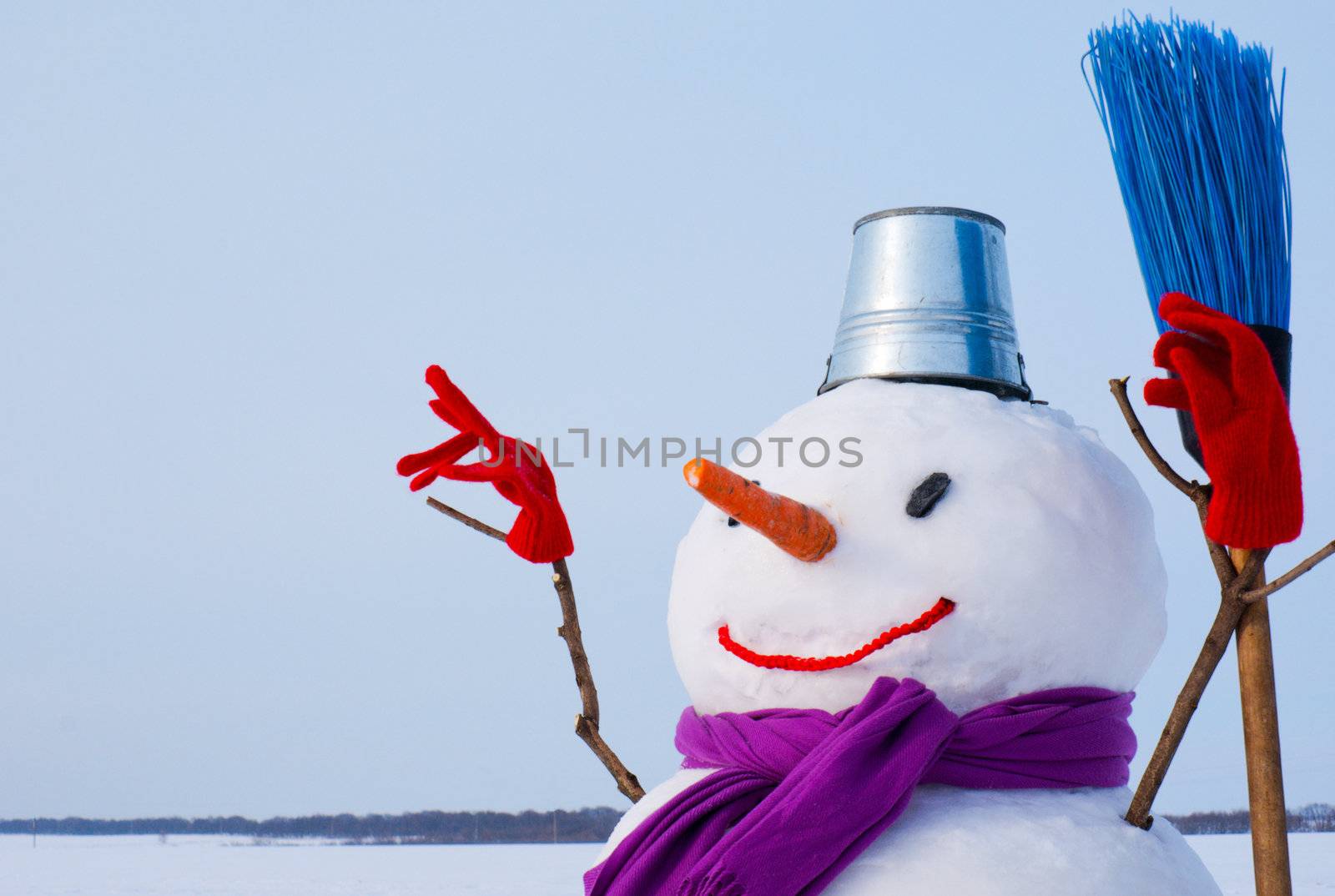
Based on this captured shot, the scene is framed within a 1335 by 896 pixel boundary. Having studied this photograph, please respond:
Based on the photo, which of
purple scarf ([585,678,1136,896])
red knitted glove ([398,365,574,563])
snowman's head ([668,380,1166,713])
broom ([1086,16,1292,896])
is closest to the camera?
purple scarf ([585,678,1136,896])

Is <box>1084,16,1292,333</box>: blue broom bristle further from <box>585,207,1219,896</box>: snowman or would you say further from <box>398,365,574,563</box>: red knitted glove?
<box>398,365,574,563</box>: red knitted glove

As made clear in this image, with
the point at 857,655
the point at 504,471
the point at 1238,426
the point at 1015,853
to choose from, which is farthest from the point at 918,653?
the point at 504,471

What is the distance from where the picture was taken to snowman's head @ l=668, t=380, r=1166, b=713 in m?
1.23

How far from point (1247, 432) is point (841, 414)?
0.37 m

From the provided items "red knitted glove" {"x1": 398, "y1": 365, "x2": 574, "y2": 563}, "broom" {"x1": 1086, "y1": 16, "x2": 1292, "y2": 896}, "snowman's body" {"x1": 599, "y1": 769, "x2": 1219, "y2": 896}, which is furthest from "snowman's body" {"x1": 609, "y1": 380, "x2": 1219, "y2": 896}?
"red knitted glove" {"x1": 398, "y1": 365, "x2": 574, "y2": 563}

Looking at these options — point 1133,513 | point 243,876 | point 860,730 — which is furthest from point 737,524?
point 243,876

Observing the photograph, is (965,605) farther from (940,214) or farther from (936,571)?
(940,214)

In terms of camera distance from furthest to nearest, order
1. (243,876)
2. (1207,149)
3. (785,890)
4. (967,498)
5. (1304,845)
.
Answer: (1304,845)
(243,876)
(1207,149)
(967,498)
(785,890)

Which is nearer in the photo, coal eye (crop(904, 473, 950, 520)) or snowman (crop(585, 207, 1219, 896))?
snowman (crop(585, 207, 1219, 896))

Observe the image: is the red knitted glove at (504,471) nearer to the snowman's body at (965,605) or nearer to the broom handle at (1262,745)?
the snowman's body at (965,605)

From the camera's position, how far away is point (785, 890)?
1.13 metres

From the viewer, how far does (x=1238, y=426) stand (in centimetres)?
118

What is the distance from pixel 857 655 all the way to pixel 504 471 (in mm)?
447

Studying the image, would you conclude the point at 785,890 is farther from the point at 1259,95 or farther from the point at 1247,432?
the point at 1259,95
